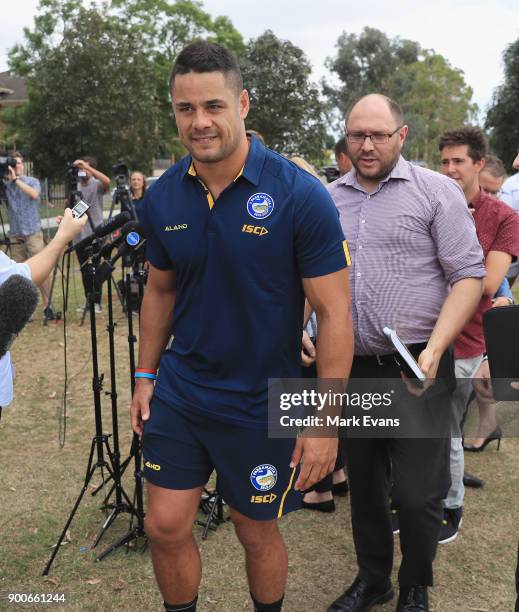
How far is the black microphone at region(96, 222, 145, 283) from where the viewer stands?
3125mm

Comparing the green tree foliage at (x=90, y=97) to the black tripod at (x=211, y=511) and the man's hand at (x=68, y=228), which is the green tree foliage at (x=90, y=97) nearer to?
the black tripod at (x=211, y=511)

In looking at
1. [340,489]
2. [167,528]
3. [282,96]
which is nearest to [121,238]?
[167,528]

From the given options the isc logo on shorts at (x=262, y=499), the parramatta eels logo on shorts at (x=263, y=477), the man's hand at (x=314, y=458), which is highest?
the man's hand at (x=314, y=458)

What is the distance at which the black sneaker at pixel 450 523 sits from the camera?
3791 mm

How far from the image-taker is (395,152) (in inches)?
115

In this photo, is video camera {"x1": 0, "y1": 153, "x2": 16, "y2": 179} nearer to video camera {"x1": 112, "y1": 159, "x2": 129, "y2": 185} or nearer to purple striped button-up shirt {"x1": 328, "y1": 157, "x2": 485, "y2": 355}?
video camera {"x1": 112, "y1": 159, "x2": 129, "y2": 185}

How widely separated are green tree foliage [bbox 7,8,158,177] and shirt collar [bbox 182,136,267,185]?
72.9 feet

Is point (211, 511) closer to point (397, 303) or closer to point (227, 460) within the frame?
point (227, 460)

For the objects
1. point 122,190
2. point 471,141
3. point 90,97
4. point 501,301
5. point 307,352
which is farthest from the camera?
point 90,97

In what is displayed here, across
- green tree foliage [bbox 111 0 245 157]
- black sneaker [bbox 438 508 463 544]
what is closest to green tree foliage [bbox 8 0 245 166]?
green tree foliage [bbox 111 0 245 157]

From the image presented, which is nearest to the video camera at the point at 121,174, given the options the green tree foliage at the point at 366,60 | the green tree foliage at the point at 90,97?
the green tree foliage at the point at 90,97

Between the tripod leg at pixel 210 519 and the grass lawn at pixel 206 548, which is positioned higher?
the tripod leg at pixel 210 519

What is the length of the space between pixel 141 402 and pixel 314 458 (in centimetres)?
75

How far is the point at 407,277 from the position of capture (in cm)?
288
